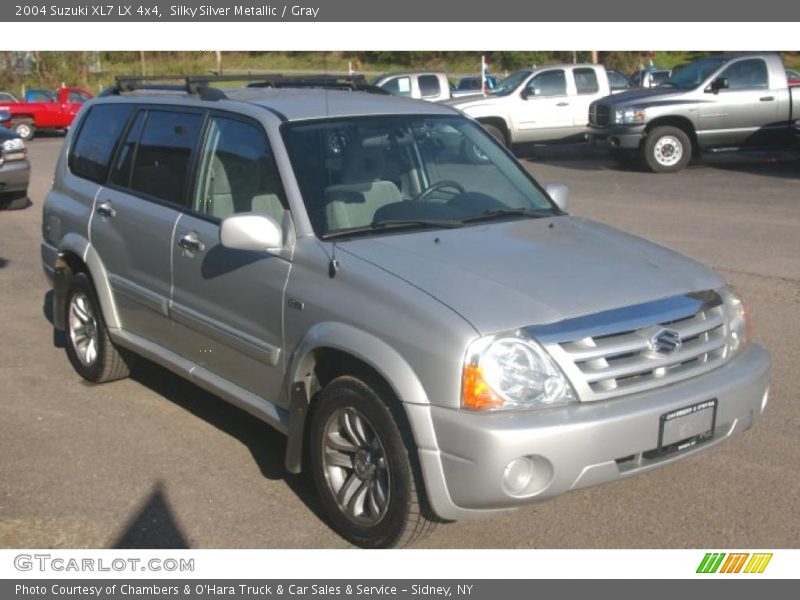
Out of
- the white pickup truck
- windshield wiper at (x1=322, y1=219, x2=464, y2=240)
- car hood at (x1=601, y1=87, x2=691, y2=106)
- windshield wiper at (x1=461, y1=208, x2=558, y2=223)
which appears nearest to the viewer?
windshield wiper at (x1=322, y1=219, x2=464, y2=240)

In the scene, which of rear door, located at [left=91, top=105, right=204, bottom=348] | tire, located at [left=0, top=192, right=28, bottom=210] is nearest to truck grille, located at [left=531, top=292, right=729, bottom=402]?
rear door, located at [left=91, top=105, right=204, bottom=348]

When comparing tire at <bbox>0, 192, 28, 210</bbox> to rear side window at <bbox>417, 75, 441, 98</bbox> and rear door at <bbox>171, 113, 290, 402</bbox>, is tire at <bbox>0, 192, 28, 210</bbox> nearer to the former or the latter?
rear door at <bbox>171, 113, 290, 402</bbox>

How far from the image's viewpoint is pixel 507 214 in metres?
5.16

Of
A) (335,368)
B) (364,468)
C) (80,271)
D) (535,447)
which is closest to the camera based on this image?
(535,447)

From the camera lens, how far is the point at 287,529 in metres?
4.56

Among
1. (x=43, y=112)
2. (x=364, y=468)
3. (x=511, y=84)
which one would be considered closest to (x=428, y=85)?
(x=511, y=84)

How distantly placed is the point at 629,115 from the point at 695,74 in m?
1.70

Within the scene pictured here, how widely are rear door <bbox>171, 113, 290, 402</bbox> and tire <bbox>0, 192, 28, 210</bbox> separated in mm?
10765

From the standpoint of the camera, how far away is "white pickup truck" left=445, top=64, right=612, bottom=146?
21.5m

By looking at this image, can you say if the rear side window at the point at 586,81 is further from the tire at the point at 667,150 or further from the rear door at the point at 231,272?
the rear door at the point at 231,272

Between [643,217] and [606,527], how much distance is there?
9.09 meters

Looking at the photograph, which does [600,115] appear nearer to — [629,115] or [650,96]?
[629,115]

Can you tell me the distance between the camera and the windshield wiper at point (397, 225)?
4715 millimetres

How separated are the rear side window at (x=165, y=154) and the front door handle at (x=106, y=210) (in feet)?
0.64
